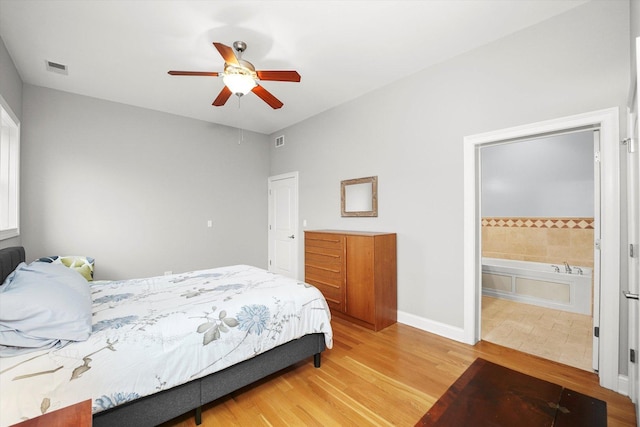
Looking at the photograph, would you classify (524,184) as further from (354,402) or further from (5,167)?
(5,167)

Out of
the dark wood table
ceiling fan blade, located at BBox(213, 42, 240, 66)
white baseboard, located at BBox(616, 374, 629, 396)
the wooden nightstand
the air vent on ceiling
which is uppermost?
the air vent on ceiling

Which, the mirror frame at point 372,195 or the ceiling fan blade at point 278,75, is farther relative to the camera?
the mirror frame at point 372,195

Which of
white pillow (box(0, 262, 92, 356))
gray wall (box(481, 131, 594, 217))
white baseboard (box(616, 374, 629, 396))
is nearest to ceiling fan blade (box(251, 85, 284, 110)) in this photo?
white pillow (box(0, 262, 92, 356))

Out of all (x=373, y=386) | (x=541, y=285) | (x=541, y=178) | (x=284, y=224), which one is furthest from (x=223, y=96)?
(x=541, y=178)

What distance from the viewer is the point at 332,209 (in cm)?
416

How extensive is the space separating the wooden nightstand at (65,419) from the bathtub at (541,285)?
15.1ft

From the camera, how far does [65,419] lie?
2.82 ft

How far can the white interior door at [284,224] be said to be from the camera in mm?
4855

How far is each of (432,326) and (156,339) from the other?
261cm

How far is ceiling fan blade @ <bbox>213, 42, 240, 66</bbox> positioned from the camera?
192 cm

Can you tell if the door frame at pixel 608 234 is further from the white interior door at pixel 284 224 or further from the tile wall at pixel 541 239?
the white interior door at pixel 284 224

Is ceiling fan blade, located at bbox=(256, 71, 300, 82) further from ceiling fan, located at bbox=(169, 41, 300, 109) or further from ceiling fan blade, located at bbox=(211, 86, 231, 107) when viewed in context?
ceiling fan blade, located at bbox=(211, 86, 231, 107)

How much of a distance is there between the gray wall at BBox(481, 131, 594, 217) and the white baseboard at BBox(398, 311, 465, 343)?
8.74ft

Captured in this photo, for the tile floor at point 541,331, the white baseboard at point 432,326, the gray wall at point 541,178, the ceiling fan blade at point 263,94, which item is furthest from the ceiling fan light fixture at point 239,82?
the gray wall at point 541,178
